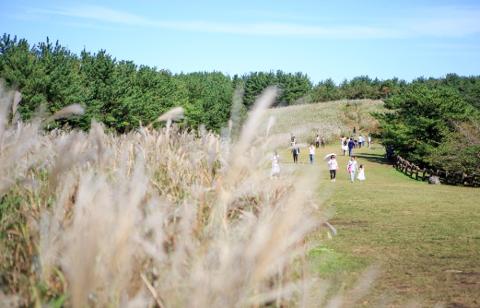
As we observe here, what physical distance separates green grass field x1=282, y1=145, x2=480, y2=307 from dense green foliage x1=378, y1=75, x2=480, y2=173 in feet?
50.5

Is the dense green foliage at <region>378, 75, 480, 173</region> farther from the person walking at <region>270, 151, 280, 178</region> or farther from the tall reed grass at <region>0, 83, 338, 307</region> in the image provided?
the tall reed grass at <region>0, 83, 338, 307</region>

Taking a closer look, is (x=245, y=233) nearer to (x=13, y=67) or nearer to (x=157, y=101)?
(x=13, y=67)

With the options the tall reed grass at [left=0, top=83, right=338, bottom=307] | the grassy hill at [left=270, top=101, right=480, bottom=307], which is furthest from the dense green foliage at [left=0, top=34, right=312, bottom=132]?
the tall reed grass at [left=0, top=83, right=338, bottom=307]

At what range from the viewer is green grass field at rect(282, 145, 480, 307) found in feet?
19.3

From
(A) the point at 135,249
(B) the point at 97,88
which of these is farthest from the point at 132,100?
(A) the point at 135,249

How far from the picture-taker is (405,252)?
796 centimetres

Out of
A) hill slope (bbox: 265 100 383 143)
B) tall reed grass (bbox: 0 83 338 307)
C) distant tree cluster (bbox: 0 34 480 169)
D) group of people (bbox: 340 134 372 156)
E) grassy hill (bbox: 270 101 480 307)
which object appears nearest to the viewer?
tall reed grass (bbox: 0 83 338 307)

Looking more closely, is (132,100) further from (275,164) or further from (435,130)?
(275,164)

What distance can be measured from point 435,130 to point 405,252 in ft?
91.4

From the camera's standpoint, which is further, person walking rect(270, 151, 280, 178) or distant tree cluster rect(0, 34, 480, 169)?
distant tree cluster rect(0, 34, 480, 169)

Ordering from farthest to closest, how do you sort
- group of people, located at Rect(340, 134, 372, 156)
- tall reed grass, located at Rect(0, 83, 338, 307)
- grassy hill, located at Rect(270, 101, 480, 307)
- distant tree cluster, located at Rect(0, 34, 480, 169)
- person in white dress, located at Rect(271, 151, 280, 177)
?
1. group of people, located at Rect(340, 134, 372, 156)
2. distant tree cluster, located at Rect(0, 34, 480, 169)
3. grassy hill, located at Rect(270, 101, 480, 307)
4. person in white dress, located at Rect(271, 151, 280, 177)
5. tall reed grass, located at Rect(0, 83, 338, 307)

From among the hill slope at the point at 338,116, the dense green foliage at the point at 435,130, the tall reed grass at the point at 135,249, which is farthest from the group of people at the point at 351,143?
the tall reed grass at the point at 135,249

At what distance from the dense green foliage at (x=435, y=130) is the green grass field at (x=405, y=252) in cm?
1539

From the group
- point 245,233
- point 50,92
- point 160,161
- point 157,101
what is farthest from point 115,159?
point 157,101
